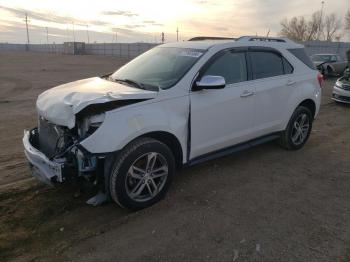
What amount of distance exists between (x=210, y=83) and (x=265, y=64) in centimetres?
158

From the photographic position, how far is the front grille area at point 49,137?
4.01 meters

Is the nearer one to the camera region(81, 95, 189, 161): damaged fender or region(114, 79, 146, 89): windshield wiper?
region(81, 95, 189, 161): damaged fender

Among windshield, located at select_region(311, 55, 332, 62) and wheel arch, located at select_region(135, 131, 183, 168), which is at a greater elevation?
windshield, located at select_region(311, 55, 332, 62)

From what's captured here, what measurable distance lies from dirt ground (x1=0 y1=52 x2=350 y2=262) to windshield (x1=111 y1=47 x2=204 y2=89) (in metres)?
1.40

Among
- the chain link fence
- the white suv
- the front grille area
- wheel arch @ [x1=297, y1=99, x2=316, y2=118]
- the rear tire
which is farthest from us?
the chain link fence

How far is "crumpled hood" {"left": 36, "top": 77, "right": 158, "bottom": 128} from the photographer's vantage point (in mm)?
3736

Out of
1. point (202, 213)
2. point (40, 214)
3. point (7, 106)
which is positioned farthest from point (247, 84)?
point (7, 106)

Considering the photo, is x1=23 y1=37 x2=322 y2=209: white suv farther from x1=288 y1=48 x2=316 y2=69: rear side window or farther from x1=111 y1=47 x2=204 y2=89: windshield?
x1=288 y1=48 x2=316 y2=69: rear side window

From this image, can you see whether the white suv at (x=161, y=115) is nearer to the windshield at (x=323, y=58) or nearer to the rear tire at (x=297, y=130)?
the rear tire at (x=297, y=130)

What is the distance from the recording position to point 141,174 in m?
4.08

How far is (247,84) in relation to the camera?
5129 millimetres

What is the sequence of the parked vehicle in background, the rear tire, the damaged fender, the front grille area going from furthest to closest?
the parked vehicle in background < the rear tire < the front grille area < the damaged fender

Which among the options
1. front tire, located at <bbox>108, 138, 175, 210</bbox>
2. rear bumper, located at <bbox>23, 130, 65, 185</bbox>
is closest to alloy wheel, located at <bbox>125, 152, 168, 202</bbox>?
front tire, located at <bbox>108, 138, 175, 210</bbox>

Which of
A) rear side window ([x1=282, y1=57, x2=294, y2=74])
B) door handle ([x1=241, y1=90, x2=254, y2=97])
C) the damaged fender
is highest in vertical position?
rear side window ([x1=282, y1=57, x2=294, y2=74])
